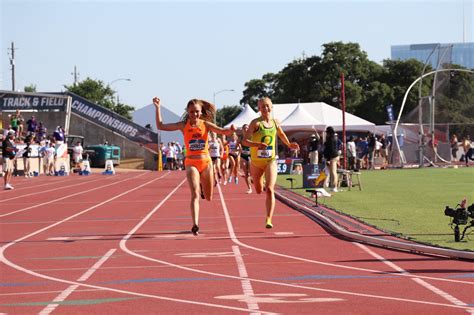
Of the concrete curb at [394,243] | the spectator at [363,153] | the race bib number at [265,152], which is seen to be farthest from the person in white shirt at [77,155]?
the race bib number at [265,152]

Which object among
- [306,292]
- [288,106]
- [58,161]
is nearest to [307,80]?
[288,106]

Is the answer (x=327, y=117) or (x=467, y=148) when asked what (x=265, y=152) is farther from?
(x=327, y=117)

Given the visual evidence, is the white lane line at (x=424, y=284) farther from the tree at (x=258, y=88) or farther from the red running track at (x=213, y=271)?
the tree at (x=258, y=88)

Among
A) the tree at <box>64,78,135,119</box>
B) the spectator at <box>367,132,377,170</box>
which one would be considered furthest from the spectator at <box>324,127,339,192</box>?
the tree at <box>64,78,135,119</box>

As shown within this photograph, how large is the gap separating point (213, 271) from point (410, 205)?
11.0m

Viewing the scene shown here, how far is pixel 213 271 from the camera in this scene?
36.6ft

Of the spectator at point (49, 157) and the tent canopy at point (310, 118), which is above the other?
the tent canopy at point (310, 118)

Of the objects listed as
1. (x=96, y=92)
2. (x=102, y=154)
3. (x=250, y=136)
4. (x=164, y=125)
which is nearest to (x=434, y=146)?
(x=102, y=154)

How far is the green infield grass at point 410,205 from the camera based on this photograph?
47.7 feet

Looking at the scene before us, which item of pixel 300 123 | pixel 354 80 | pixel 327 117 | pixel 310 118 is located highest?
pixel 354 80

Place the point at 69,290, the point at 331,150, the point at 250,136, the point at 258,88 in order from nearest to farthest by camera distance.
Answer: the point at 69,290 → the point at 250,136 → the point at 331,150 → the point at 258,88

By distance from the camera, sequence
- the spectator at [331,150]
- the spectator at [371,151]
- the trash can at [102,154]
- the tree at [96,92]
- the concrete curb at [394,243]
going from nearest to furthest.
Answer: the concrete curb at [394,243]
the spectator at [331,150]
the spectator at [371,151]
the trash can at [102,154]
the tree at [96,92]

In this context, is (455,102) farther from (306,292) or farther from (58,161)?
(306,292)

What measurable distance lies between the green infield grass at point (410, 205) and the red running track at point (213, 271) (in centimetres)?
116
